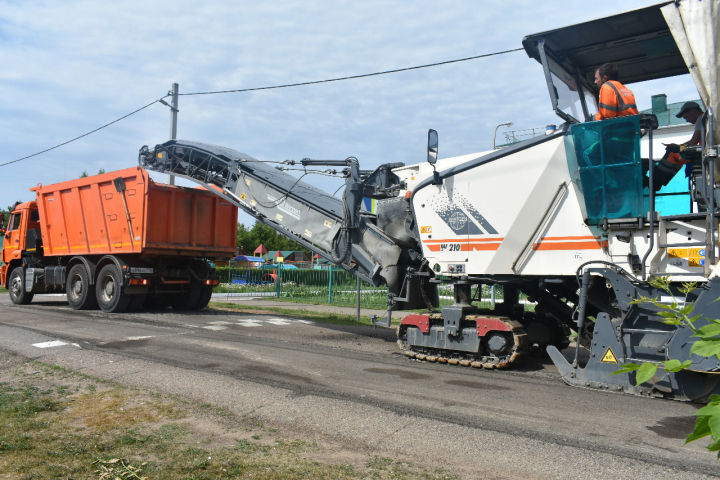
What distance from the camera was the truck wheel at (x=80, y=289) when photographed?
1362 centimetres

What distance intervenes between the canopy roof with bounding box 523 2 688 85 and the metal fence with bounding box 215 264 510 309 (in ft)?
32.4

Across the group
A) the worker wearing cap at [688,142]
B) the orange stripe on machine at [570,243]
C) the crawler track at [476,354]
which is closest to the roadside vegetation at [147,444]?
the crawler track at [476,354]

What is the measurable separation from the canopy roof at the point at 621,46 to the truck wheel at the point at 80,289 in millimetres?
11788

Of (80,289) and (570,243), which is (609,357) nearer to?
(570,243)

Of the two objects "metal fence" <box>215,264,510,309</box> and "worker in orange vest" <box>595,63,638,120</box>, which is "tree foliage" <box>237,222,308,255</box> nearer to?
"metal fence" <box>215,264,510,309</box>

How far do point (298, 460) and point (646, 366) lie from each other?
2.71 meters

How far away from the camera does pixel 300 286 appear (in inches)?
814

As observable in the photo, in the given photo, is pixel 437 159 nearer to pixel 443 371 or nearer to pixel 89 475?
pixel 443 371

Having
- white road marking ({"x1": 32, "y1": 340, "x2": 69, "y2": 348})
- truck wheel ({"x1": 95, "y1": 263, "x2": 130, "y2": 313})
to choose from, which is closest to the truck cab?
truck wheel ({"x1": 95, "y1": 263, "x2": 130, "y2": 313})

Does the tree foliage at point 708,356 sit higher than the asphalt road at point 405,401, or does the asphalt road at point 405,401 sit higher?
the tree foliage at point 708,356

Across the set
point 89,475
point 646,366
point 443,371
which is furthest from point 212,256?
point 646,366

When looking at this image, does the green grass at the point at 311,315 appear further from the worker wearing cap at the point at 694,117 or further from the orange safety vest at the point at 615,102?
the worker wearing cap at the point at 694,117

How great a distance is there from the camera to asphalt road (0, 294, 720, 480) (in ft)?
12.8

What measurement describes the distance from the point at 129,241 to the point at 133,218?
0.56 meters
